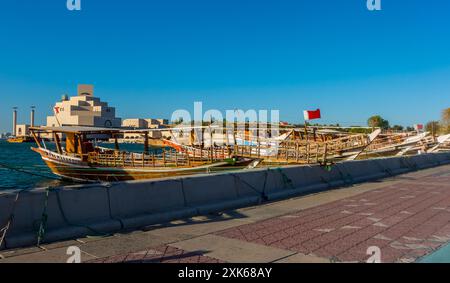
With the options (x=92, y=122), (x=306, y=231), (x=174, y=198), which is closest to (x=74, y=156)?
(x=174, y=198)

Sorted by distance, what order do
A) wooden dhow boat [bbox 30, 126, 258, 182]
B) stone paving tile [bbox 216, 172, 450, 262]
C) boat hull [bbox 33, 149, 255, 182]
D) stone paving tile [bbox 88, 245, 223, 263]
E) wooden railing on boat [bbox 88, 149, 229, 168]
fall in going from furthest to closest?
1. wooden railing on boat [bbox 88, 149, 229, 168]
2. wooden dhow boat [bbox 30, 126, 258, 182]
3. boat hull [bbox 33, 149, 255, 182]
4. stone paving tile [bbox 216, 172, 450, 262]
5. stone paving tile [bbox 88, 245, 223, 263]

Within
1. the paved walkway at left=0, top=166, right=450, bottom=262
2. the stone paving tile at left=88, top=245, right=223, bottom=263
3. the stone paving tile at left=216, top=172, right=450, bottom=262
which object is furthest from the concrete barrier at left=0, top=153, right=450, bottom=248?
the stone paving tile at left=216, top=172, right=450, bottom=262

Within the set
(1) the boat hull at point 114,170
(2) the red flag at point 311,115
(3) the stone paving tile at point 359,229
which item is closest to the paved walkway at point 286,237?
(3) the stone paving tile at point 359,229

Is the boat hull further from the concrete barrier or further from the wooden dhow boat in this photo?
the concrete barrier

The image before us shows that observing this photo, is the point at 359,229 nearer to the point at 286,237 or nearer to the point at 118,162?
the point at 286,237

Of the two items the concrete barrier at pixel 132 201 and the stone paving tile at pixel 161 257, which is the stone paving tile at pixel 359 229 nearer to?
the stone paving tile at pixel 161 257

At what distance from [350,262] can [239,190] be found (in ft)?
17.9

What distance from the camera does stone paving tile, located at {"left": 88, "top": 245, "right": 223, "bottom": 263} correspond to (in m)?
6.20

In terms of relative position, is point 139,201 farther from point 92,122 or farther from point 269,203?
point 92,122

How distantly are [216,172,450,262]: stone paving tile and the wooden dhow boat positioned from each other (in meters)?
15.5

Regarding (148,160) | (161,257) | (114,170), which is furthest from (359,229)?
(114,170)

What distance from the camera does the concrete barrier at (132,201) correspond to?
7094mm

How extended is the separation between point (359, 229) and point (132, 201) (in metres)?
4.57
